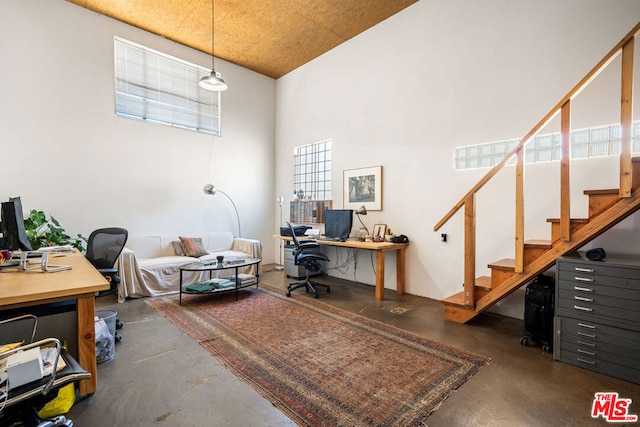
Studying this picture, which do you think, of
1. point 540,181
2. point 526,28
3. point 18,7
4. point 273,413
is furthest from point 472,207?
point 18,7

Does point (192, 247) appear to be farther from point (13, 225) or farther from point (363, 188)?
point (363, 188)

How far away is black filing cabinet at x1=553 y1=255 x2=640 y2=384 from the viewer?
2.03 meters

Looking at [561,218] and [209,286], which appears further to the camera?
[209,286]

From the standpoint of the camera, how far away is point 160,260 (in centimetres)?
441

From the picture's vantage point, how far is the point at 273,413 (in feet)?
5.68

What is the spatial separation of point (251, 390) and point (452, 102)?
12.7 feet

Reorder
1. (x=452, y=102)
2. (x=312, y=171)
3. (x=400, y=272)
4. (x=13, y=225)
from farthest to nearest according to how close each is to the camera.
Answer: (x=312, y=171) → (x=400, y=272) → (x=452, y=102) → (x=13, y=225)

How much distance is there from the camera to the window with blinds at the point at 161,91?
473cm

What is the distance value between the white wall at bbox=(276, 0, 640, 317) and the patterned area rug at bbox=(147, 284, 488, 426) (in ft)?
5.04

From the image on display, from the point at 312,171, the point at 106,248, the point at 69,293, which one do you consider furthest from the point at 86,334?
the point at 312,171

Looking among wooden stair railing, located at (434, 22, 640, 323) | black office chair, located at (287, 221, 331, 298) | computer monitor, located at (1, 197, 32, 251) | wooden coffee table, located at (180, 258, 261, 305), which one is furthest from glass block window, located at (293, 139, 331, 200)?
computer monitor, located at (1, 197, 32, 251)

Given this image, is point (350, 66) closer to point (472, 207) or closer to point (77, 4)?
point (472, 207)

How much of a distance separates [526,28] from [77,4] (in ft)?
19.6

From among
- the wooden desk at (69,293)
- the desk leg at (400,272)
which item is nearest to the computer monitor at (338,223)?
the desk leg at (400,272)
